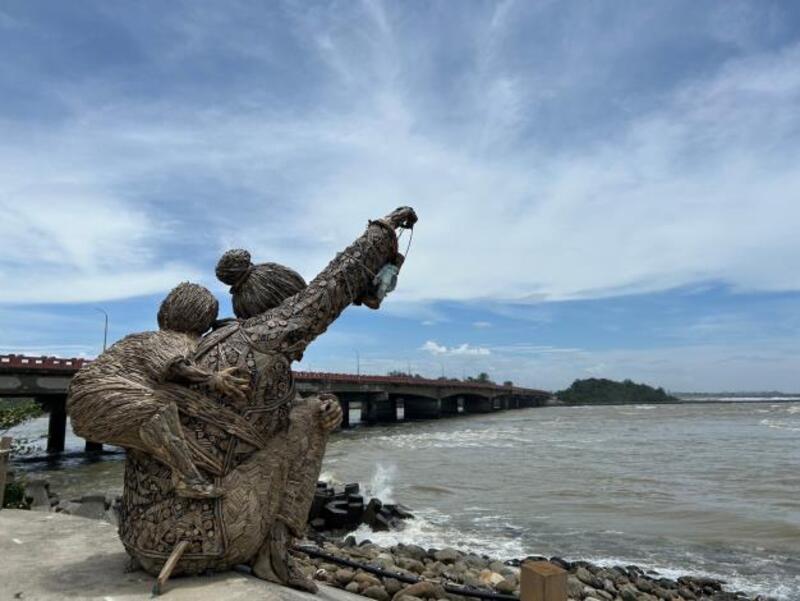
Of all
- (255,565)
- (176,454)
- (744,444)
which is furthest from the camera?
(744,444)

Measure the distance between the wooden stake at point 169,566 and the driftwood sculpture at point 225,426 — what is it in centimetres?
1

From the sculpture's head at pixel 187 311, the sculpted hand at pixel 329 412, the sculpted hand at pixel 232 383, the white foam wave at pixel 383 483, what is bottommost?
the white foam wave at pixel 383 483

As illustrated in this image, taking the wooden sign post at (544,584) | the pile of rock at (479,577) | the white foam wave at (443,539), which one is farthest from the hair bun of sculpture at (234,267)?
the white foam wave at (443,539)

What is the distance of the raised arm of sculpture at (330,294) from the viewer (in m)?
3.72

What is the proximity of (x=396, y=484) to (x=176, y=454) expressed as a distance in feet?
48.5

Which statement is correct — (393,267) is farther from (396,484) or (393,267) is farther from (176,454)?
(396,484)

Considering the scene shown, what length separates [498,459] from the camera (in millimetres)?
23906

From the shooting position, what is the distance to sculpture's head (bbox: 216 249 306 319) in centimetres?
402

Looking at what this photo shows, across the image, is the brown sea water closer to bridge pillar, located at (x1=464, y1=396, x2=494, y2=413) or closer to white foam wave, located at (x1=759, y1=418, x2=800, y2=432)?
white foam wave, located at (x1=759, y1=418, x2=800, y2=432)

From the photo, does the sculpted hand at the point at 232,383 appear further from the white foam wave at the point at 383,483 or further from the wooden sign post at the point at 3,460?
the white foam wave at the point at 383,483

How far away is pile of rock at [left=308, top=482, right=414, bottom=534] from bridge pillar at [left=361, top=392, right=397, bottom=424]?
39595 millimetres

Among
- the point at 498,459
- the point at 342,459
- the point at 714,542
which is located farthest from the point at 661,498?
the point at 342,459

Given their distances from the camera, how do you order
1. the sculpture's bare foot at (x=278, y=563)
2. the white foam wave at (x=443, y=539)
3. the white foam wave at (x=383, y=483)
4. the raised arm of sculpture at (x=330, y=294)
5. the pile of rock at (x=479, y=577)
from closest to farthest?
1. the sculpture's bare foot at (x=278, y=563)
2. the raised arm of sculpture at (x=330, y=294)
3. the pile of rock at (x=479, y=577)
4. the white foam wave at (x=443, y=539)
5. the white foam wave at (x=383, y=483)

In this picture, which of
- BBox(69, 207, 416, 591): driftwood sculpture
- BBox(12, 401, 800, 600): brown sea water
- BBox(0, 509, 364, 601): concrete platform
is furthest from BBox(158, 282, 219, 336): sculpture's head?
BBox(12, 401, 800, 600): brown sea water
